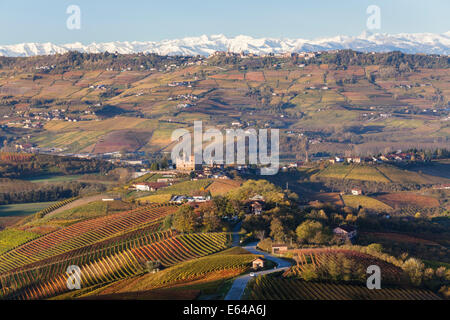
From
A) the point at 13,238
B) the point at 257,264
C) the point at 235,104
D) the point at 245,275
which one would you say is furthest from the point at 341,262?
the point at 235,104

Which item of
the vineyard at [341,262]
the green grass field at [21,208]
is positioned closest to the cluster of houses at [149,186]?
the green grass field at [21,208]

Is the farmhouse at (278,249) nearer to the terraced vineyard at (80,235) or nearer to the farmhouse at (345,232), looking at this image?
the farmhouse at (345,232)

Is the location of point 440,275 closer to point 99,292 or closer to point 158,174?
point 99,292

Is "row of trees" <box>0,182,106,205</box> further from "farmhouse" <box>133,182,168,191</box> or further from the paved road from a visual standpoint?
the paved road

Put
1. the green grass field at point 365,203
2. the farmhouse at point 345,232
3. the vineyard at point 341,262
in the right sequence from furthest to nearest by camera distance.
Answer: the green grass field at point 365,203
the farmhouse at point 345,232
the vineyard at point 341,262

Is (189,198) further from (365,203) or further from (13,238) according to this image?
(365,203)

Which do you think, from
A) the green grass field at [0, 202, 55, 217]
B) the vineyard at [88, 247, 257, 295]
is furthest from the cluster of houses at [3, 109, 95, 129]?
the vineyard at [88, 247, 257, 295]

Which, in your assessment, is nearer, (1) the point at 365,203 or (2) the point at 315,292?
(2) the point at 315,292
